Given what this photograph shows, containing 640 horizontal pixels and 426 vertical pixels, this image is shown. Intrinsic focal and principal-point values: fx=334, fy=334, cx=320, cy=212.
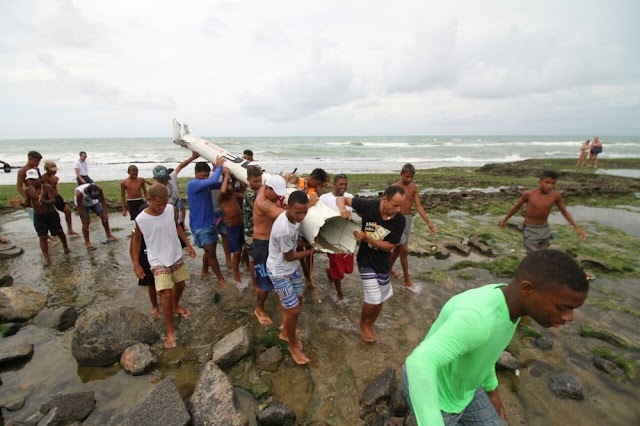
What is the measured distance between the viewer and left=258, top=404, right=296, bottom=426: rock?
3102mm

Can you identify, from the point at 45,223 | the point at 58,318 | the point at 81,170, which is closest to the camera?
the point at 58,318

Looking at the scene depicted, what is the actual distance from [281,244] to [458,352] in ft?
8.08

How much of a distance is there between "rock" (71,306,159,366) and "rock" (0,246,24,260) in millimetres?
5047

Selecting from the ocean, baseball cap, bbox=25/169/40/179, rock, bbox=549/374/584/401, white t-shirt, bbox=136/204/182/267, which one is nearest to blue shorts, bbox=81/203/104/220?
baseball cap, bbox=25/169/40/179

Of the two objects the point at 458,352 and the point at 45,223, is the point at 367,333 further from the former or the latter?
the point at 45,223

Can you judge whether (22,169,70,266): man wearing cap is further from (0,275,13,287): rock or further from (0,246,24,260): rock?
(0,246,24,260): rock

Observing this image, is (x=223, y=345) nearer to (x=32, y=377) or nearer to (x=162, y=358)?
(x=162, y=358)

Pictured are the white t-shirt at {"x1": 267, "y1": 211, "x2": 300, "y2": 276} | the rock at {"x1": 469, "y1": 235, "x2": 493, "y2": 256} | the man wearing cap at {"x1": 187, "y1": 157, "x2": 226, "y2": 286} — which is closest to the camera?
the white t-shirt at {"x1": 267, "y1": 211, "x2": 300, "y2": 276}

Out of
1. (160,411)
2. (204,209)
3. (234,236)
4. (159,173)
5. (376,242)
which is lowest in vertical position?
(160,411)

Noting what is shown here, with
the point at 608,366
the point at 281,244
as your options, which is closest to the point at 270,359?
the point at 281,244

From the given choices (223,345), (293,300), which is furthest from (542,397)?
(223,345)

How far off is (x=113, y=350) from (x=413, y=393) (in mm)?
3890

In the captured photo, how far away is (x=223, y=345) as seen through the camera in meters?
3.99

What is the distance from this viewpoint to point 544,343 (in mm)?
4234
